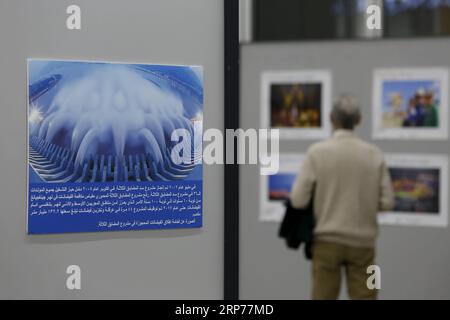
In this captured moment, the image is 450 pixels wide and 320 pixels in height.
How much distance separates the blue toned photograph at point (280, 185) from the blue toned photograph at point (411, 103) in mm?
228

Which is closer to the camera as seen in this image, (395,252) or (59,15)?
(59,15)

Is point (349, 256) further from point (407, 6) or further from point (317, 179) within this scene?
point (407, 6)

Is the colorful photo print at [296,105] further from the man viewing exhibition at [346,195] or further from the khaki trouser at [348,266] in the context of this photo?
the khaki trouser at [348,266]

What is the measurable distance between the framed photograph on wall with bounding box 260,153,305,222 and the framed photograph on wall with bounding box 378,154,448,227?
0.64 ft

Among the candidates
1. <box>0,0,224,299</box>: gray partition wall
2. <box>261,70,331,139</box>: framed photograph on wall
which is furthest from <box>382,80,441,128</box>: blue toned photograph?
<box>0,0,224,299</box>: gray partition wall

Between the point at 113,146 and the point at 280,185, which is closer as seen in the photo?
the point at 113,146

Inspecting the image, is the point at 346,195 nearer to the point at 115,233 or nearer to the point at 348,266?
the point at 348,266

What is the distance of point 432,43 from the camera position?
974 mm

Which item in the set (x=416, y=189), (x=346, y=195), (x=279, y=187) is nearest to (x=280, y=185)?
(x=279, y=187)

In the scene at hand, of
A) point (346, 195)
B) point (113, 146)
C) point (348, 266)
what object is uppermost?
point (113, 146)

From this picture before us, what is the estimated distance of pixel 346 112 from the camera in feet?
3.29

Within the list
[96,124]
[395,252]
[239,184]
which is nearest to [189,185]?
[239,184]

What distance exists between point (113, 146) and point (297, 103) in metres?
0.40

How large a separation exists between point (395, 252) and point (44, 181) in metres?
0.73
